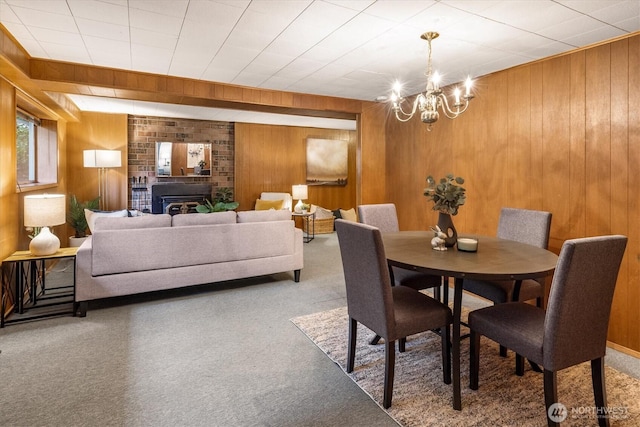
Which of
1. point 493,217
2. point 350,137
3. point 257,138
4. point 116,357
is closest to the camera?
point 116,357

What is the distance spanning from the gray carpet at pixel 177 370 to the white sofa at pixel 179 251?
246 millimetres

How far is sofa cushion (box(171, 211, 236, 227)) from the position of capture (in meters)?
→ 3.58

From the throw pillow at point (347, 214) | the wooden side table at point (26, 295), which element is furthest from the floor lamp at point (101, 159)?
the throw pillow at point (347, 214)

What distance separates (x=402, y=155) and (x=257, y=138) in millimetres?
3693

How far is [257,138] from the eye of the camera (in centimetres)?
743

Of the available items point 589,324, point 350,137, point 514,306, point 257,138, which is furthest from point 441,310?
point 350,137

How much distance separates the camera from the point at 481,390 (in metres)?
2.08

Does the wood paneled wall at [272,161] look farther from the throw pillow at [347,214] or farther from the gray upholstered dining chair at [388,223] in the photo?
the gray upholstered dining chair at [388,223]

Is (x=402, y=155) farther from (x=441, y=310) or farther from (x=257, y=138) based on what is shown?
(x=257, y=138)

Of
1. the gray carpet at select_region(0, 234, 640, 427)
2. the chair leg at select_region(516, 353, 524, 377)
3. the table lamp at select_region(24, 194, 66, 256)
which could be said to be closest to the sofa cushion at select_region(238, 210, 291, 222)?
the gray carpet at select_region(0, 234, 640, 427)

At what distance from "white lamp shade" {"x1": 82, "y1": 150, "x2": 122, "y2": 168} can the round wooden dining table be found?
5.11 m

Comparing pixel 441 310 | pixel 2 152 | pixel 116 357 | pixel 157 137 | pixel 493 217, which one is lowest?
pixel 116 357

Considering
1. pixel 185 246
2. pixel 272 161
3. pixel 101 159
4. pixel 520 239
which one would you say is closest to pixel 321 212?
pixel 272 161

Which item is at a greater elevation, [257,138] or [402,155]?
[257,138]
